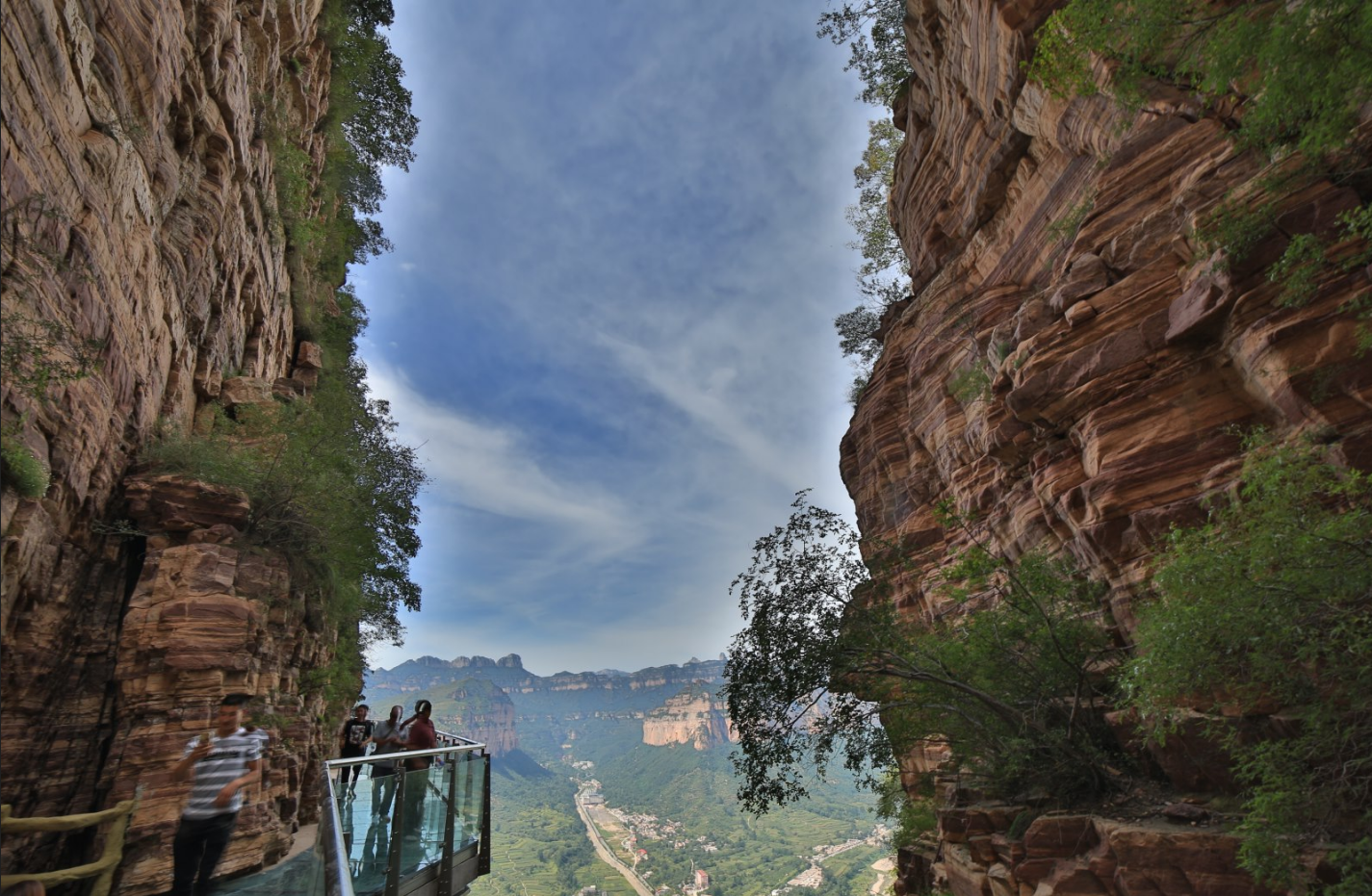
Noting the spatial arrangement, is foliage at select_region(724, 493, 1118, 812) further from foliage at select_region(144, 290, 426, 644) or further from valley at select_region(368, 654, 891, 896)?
valley at select_region(368, 654, 891, 896)

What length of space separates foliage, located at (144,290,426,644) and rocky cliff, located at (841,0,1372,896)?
45.1 ft

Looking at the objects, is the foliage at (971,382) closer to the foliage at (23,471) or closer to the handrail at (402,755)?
the handrail at (402,755)

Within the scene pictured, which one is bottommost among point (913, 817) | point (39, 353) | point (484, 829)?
point (913, 817)

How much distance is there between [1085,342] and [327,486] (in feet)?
52.0

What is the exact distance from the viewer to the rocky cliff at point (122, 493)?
7031 mm

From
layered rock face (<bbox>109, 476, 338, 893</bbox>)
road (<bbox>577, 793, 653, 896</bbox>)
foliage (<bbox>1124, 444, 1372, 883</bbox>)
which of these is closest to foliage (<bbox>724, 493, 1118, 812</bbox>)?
foliage (<bbox>1124, 444, 1372, 883</bbox>)

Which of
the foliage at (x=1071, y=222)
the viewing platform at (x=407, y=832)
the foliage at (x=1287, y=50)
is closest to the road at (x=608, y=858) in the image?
the viewing platform at (x=407, y=832)

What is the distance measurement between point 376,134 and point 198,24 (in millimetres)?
16881

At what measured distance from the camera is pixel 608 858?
95750 mm

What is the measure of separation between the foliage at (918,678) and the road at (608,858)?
3255 inches

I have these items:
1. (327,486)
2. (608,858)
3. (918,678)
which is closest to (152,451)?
(327,486)

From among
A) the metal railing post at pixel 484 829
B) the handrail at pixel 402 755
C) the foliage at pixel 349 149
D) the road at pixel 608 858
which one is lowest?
the road at pixel 608 858

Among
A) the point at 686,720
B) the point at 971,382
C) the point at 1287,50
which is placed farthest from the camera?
the point at 686,720

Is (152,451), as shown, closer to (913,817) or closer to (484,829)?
(484,829)
